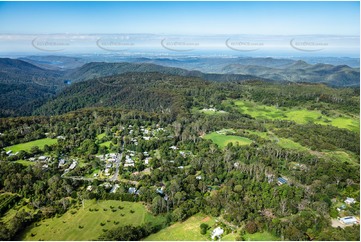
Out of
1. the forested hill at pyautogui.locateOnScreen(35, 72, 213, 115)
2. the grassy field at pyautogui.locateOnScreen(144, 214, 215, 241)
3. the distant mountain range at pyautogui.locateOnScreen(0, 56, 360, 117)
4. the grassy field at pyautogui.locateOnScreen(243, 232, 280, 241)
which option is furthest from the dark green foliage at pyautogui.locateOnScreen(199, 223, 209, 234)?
the distant mountain range at pyautogui.locateOnScreen(0, 56, 360, 117)

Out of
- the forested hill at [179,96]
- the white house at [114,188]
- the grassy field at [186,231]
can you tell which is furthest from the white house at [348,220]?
the forested hill at [179,96]

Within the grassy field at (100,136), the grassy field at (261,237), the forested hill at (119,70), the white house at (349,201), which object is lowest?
the grassy field at (261,237)

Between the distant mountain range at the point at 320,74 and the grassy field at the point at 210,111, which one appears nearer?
the grassy field at the point at 210,111

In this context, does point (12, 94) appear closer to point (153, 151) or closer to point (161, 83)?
point (161, 83)

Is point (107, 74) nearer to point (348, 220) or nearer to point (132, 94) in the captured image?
point (132, 94)

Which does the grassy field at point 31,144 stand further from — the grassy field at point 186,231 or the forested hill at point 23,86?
the forested hill at point 23,86

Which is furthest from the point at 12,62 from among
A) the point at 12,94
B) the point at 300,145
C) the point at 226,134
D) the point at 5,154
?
the point at 300,145

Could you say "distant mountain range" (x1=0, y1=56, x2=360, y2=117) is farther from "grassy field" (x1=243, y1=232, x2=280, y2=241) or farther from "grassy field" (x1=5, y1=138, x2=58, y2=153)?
"grassy field" (x1=243, y1=232, x2=280, y2=241)
